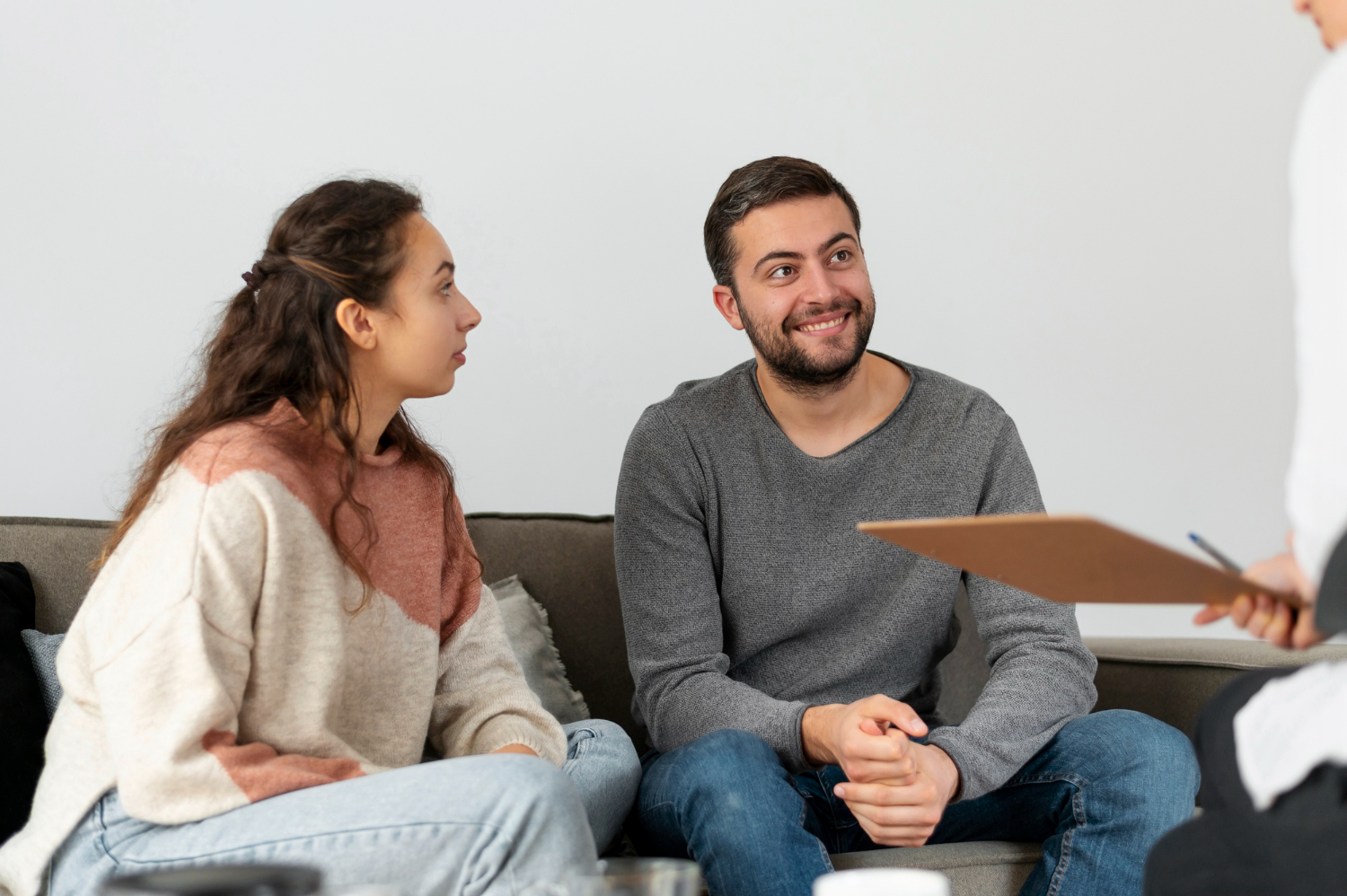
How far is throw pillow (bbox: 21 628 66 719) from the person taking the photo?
146cm

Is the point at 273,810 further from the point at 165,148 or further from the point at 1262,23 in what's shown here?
the point at 1262,23

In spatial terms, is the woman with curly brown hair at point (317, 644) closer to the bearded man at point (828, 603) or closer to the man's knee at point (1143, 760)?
the bearded man at point (828, 603)

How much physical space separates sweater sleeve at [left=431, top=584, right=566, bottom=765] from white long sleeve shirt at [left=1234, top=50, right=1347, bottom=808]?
34.5 inches

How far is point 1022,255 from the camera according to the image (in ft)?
7.90

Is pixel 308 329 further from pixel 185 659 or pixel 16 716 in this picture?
pixel 16 716

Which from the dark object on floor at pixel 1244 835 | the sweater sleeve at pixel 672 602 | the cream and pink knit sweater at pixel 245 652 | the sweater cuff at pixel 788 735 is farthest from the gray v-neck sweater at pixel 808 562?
the dark object on floor at pixel 1244 835

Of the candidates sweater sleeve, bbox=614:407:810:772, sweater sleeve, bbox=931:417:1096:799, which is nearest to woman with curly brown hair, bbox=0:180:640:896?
sweater sleeve, bbox=614:407:810:772

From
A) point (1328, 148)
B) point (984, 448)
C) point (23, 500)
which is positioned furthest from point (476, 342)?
point (1328, 148)

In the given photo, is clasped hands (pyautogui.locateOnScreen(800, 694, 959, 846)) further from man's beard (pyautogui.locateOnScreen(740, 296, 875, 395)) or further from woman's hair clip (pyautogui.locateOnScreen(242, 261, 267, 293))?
woman's hair clip (pyautogui.locateOnScreen(242, 261, 267, 293))

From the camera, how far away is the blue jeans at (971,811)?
52.9 inches

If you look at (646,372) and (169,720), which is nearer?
(169,720)

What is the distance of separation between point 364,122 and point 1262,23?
1.82m

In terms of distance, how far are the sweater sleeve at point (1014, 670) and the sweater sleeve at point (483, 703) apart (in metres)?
0.49

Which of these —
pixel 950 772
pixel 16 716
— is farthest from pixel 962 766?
pixel 16 716
